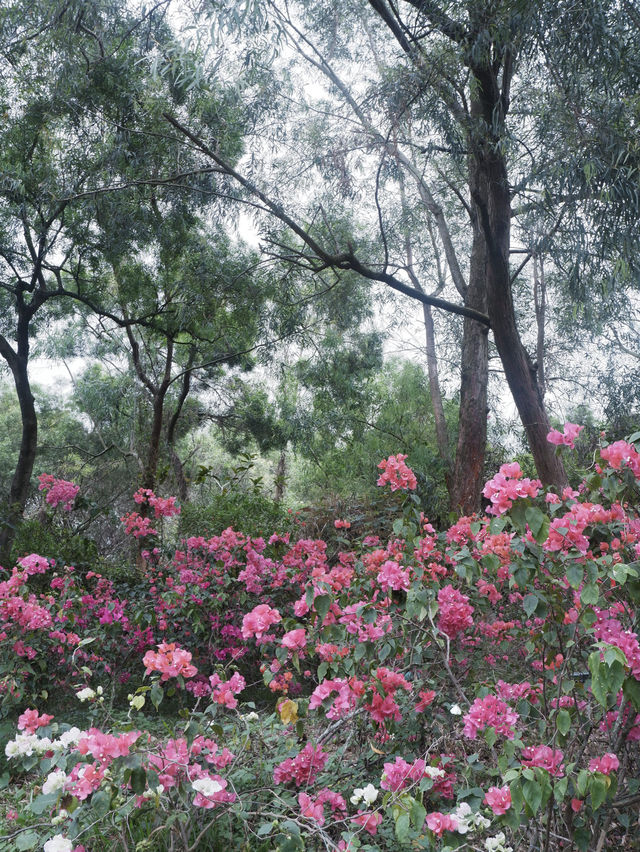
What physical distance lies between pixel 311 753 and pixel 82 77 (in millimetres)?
4992

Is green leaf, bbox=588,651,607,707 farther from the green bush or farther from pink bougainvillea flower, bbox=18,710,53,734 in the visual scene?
the green bush

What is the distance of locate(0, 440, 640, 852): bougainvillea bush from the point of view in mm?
1340

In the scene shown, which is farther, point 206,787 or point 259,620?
point 259,620

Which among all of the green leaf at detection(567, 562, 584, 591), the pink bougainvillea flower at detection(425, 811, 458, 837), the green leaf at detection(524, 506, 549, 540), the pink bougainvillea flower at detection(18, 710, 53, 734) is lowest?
the pink bougainvillea flower at detection(425, 811, 458, 837)

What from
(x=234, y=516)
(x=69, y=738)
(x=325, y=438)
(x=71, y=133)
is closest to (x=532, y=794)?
(x=69, y=738)

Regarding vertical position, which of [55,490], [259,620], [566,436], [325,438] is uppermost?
[325,438]

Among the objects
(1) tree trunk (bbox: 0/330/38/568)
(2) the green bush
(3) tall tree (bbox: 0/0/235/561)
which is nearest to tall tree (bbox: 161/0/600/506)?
(3) tall tree (bbox: 0/0/235/561)

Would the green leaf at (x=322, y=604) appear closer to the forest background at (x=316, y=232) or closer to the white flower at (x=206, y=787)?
the white flower at (x=206, y=787)

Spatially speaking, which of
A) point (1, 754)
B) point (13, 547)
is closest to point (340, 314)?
point (13, 547)

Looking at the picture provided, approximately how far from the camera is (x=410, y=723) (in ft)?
6.88

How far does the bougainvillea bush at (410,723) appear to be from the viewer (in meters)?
1.34

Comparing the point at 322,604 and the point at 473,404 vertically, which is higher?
the point at 473,404

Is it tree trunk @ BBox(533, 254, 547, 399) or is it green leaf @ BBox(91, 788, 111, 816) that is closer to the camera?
green leaf @ BBox(91, 788, 111, 816)

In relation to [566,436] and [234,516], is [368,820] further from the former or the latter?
[234,516]
